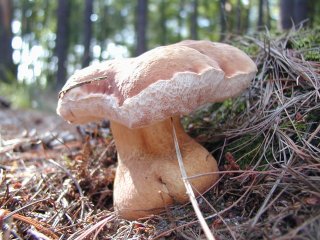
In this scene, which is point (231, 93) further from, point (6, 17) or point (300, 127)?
point (6, 17)

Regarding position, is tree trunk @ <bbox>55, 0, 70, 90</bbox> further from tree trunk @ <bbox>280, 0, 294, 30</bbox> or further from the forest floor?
the forest floor

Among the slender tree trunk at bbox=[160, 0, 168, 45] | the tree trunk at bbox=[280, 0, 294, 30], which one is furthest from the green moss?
the slender tree trunk at bbox=[160, 0, 168, 45]

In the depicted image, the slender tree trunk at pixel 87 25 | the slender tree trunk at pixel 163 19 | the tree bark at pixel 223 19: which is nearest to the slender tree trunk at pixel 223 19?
the tree bark at pixel 223 19

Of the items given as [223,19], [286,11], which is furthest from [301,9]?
[223,19]

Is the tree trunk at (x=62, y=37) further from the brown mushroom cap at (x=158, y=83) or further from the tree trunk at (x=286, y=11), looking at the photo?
the brown mushroom cap at (x=158, y=83)

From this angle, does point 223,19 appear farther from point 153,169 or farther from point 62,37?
point 62,37

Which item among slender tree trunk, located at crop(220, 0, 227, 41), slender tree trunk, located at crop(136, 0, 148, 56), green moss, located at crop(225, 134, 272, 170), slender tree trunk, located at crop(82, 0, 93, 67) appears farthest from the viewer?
slender tree trunk, located at crop(82, 0, 93, 67)

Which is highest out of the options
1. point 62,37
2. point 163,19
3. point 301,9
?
point 301,9

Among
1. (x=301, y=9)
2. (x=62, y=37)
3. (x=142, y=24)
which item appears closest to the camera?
(x=301, y=9)
